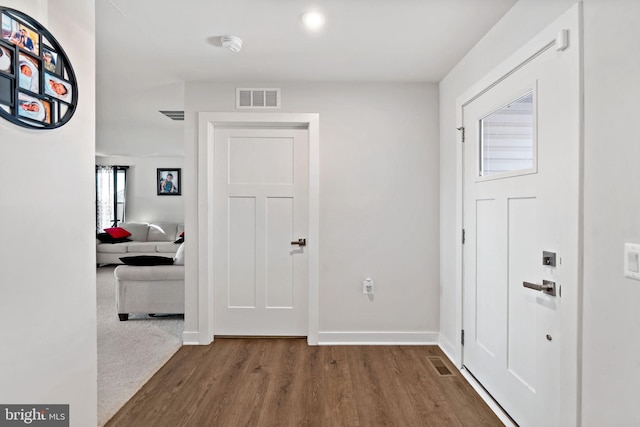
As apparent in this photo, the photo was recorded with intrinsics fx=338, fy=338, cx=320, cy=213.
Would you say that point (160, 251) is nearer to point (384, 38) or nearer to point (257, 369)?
point (257, 369)

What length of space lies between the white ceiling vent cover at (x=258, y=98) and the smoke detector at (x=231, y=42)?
72 centimetres

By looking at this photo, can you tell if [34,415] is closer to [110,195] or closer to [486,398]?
[486,398]

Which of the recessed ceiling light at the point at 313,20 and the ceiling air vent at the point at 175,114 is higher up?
the ceiling air vent at the point at 175,114

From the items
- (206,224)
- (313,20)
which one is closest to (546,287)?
(313,20)

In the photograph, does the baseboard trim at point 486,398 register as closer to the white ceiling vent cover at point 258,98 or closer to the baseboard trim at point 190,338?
the baseboard trim at point 190,338

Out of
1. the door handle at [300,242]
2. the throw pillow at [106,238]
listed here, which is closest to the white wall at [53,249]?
the door handle at [300,242]

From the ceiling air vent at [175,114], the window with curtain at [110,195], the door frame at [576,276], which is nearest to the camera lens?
the door frame at [576,276]

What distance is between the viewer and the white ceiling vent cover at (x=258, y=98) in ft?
10.2

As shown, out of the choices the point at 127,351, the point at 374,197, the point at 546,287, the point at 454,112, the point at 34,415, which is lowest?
the point at 127,351

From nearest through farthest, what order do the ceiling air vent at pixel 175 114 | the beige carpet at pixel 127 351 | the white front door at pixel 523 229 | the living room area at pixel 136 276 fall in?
the white front door at pixel 523 229 < the beige carpet at pixel 127 351 < the living room area at pixel 136 276 < the ceiling air vent at pixel 175 114

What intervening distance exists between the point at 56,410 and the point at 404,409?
1.82 meters

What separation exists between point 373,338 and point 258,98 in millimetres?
2453
